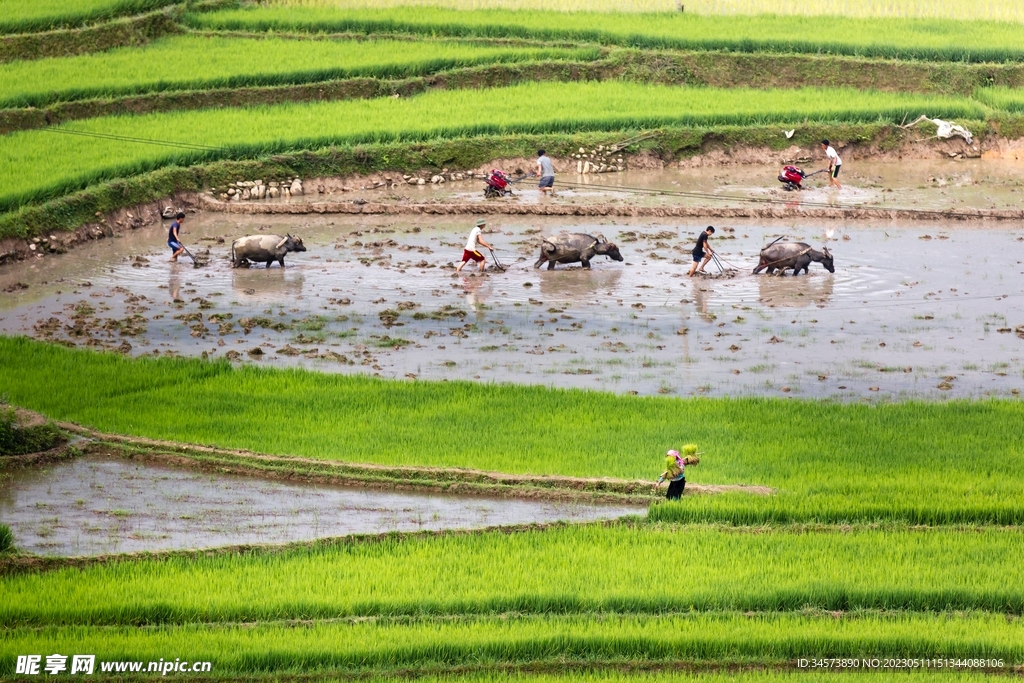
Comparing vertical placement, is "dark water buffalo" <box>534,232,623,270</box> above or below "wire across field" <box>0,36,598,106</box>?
below

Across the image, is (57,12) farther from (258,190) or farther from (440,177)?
(440,177)

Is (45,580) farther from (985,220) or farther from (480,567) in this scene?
(985,220)

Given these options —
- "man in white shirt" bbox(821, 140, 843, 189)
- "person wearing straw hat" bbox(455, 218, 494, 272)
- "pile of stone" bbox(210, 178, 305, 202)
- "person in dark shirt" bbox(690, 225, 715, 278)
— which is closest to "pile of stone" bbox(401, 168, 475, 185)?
"pile of stone" bbox(210, 178, 305, 202)

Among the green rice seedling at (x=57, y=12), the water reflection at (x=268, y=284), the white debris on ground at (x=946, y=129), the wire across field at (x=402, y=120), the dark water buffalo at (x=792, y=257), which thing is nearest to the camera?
the water reflection at (x=268, y=284)

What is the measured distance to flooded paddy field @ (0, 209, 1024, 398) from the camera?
18.8 metres

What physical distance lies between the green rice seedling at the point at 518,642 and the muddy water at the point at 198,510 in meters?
2.29

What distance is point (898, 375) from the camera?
18.6 meters

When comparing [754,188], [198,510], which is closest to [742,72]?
[754,188]

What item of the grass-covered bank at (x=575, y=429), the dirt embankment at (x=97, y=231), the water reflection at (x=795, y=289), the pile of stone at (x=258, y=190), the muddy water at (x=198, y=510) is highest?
the pile of stone at (x=258, y=190)

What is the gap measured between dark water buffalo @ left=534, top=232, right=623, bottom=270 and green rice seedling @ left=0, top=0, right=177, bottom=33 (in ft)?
53.3

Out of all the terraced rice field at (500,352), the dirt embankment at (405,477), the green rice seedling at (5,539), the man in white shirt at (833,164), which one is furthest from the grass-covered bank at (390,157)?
the green rice seedling at (5,539)

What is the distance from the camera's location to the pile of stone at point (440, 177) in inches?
1163

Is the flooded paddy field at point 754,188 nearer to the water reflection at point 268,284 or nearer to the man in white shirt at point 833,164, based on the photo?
the man in white shirt at point 833,164

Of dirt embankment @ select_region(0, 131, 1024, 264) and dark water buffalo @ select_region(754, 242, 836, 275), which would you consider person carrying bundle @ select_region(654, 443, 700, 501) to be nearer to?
dark water buffalo @ select_region(754, 242, 836, 275)
